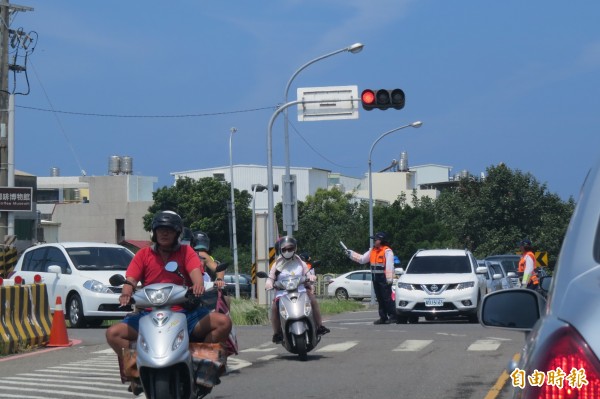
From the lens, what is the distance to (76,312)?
21.4 metres

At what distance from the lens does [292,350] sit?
45.2ft

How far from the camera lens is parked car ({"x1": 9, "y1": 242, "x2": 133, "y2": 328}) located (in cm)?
2109

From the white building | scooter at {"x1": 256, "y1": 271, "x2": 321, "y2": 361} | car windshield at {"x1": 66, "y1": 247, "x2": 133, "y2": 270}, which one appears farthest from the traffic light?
the white building

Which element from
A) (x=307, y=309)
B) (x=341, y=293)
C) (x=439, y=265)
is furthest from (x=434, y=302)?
(x=341, y=293)

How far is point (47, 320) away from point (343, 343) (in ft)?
15.2

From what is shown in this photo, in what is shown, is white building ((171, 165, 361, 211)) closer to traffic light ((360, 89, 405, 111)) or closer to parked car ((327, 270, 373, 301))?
parked car ((327, 270, 373, 301))

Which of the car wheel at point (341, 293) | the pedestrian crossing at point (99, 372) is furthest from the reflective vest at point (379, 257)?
the car wheel at point (341, 293)

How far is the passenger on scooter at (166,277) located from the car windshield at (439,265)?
15.9 m

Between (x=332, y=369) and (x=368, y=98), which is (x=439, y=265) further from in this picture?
(x=332, y=369)

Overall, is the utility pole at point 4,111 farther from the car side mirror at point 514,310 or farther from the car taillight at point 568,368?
the car taillight at point 568,368

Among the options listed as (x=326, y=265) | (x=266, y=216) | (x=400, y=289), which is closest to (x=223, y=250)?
(x=326, y=265)

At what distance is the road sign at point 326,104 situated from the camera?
27766 mm

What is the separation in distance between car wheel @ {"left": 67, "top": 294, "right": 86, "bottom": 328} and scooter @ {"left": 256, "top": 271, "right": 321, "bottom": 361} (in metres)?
8.24

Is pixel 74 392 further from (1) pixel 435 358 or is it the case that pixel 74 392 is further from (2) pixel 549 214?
(2) pixel 549 214
